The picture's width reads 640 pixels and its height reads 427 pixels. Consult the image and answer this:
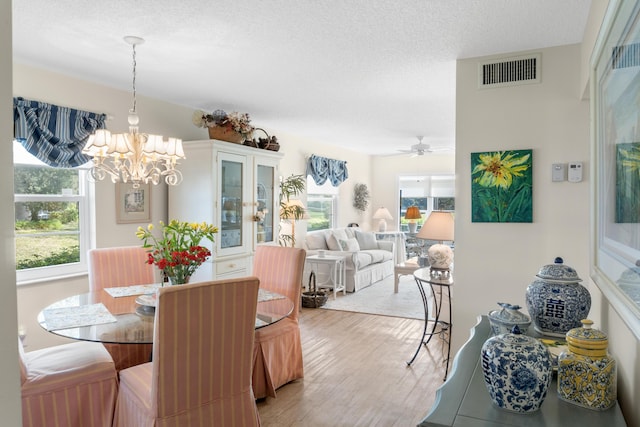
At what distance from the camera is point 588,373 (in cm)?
108

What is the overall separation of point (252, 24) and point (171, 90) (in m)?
1.77

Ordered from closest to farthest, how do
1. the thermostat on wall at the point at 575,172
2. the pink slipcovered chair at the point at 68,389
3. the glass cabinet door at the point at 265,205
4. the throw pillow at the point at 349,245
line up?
the pink slipcovered chair at the point at 68,389 < the thermostat on wall at the point at 575,172 < the glass cabinet door at the point at 265,205 < the throw pillow at the point at 349,245

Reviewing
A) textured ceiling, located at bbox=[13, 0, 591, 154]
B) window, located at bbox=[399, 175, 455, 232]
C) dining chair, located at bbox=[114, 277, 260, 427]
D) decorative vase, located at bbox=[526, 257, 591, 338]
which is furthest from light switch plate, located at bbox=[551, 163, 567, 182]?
window, located at bbox=[399, 175, 455, 232]

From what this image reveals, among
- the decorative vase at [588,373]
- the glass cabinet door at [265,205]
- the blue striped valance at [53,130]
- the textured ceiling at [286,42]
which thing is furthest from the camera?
the glass cabinet door at [265,205]

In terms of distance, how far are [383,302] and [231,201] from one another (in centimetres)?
259

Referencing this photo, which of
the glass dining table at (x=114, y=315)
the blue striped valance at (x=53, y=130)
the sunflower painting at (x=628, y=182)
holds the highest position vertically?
the blue striped valance at (x=53, y=130)

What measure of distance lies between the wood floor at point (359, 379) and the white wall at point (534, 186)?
1.72ft

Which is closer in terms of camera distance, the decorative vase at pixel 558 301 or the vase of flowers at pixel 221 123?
the decorative vase at pixel 558 301

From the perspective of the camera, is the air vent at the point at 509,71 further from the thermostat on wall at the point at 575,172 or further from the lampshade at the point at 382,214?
the lampshade at the point at 382,214

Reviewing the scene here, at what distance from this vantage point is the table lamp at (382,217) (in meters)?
9.10

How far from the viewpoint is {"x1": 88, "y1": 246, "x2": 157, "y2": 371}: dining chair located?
288cm

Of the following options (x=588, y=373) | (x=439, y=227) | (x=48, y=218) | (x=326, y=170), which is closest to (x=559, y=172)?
(x=439, y=227)

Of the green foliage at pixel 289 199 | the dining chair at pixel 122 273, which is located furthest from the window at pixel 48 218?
the green foliage at pixel 289 199

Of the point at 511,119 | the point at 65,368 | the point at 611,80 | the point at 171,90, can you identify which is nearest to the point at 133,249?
the point at 65,368
